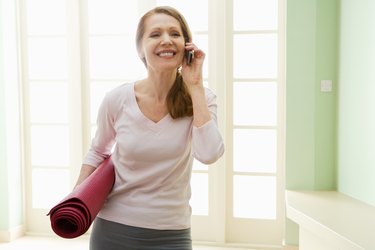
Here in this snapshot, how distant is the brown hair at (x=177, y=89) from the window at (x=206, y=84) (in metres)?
2.11

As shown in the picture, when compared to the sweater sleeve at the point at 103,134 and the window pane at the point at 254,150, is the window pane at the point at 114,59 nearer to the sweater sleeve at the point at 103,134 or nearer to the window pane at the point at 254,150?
the window pane at the point at 254,150

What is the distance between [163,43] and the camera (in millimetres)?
1139

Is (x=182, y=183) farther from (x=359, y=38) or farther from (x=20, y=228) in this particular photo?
(x=20, y=228)

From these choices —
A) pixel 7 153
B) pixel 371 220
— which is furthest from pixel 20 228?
pixel 371 220

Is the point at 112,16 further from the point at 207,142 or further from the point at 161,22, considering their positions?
the point at 207,142

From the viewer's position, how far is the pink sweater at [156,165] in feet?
3.67

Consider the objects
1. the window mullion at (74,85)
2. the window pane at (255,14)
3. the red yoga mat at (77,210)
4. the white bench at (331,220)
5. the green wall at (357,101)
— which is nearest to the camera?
the red yoga mat at (77,210)

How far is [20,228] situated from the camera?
3.66 m

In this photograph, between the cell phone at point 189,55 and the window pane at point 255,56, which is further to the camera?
the window pane at point 255,56

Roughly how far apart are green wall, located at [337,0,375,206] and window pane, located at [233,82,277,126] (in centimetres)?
58

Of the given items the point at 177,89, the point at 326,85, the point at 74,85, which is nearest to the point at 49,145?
the point at 74,85

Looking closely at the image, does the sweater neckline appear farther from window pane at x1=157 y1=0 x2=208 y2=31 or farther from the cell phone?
window pane at x1=157 y1=0 x2=208 y2=31

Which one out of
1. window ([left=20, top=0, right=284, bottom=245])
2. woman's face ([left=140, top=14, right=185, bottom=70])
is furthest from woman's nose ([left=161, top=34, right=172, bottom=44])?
window ([left=20, top=0, right=284, bottom=245])

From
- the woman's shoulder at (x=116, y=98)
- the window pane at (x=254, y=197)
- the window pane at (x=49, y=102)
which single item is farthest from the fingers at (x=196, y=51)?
the window pane at (x=49, y=102)
